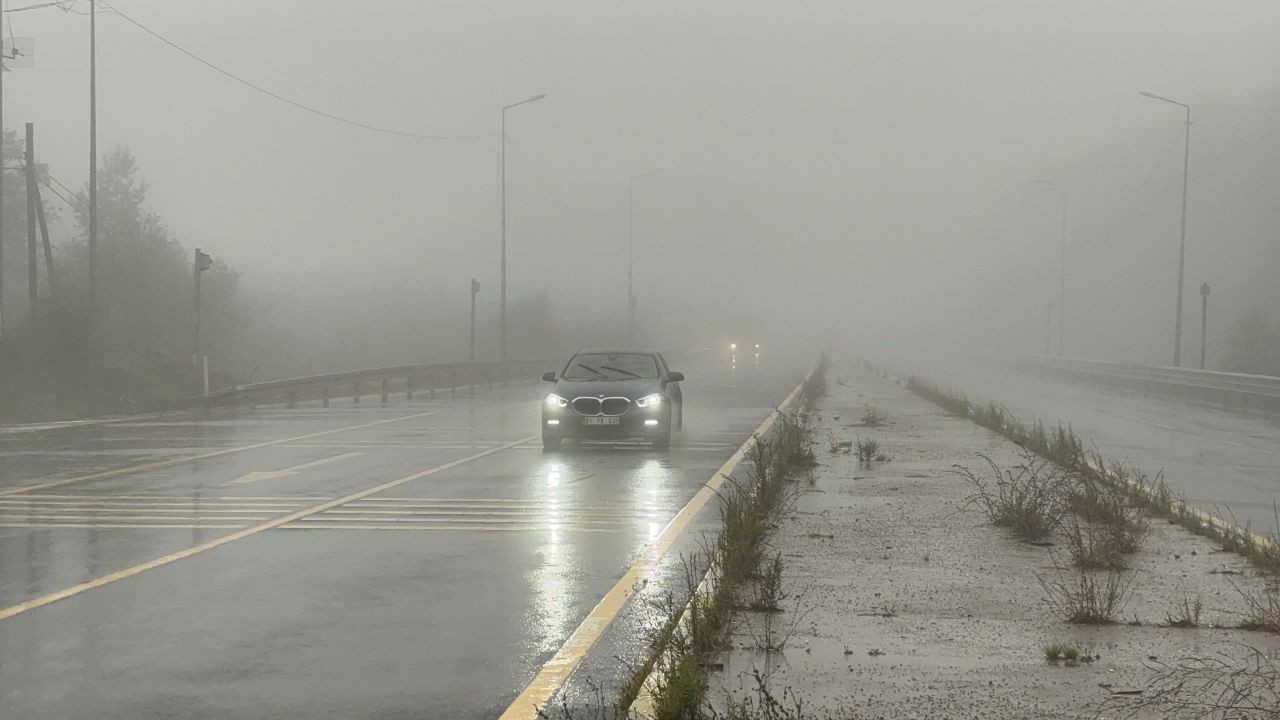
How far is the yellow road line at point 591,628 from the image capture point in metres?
6.32

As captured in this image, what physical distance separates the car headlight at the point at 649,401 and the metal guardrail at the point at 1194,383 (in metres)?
21.7

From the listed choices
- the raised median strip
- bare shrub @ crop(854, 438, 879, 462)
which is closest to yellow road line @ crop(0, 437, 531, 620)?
the raised median strip

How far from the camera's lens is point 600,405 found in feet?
71.0

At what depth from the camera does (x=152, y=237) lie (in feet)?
222

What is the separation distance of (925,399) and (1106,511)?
1018 inches

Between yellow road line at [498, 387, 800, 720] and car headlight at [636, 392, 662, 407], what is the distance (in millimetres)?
7367

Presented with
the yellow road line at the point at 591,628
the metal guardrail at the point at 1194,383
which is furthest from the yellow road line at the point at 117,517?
the metal guardrail at the point at 1194,383

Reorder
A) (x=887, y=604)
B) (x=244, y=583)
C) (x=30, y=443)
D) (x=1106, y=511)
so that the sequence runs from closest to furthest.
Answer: (x=887, y=604) → (x=244, y=583) → (x=1106, y=511) → (x=30, y=443)

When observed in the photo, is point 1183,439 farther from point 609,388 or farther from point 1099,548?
point 1099,548

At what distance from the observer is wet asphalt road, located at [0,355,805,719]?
263 inches

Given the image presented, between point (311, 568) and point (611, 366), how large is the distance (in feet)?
44.1

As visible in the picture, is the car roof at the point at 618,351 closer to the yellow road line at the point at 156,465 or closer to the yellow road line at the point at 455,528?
the yellow road line at the point at 156,465

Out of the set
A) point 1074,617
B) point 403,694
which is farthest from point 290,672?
point 1074,617

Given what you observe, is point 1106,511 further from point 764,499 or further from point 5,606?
point 5,606
